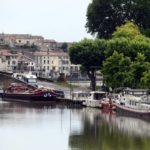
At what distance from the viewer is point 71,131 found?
62.3 m

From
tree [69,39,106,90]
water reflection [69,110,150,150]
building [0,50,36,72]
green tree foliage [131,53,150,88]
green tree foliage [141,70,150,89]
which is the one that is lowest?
water reflection [69,110,150,150]

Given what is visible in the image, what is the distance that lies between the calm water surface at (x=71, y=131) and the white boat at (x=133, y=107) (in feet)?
2.54

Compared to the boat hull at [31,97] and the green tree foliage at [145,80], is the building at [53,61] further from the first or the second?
the green tree foliage at [145,80]

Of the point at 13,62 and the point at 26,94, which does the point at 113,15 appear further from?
the point at 13,62

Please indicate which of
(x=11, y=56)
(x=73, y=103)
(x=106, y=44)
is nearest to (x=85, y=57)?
(x=106, y=44)

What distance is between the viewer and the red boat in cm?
8950

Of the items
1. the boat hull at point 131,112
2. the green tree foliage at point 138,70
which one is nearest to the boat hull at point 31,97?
the green tree foliage at point 138,70

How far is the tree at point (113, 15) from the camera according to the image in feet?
342

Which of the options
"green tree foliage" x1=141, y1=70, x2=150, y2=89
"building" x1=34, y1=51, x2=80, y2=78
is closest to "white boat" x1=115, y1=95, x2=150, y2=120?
"green tree foliage" x1=141, y1=70, x2=150, y2=89

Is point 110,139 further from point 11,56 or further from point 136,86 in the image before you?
point 11,56

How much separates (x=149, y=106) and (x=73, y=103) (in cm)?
1611

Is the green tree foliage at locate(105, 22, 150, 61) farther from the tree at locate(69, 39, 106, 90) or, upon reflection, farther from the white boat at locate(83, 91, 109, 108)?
the white boat at locate(83, 91, 109, 108)

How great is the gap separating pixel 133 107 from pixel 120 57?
10535mm

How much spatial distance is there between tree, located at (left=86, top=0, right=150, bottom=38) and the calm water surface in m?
27.1
